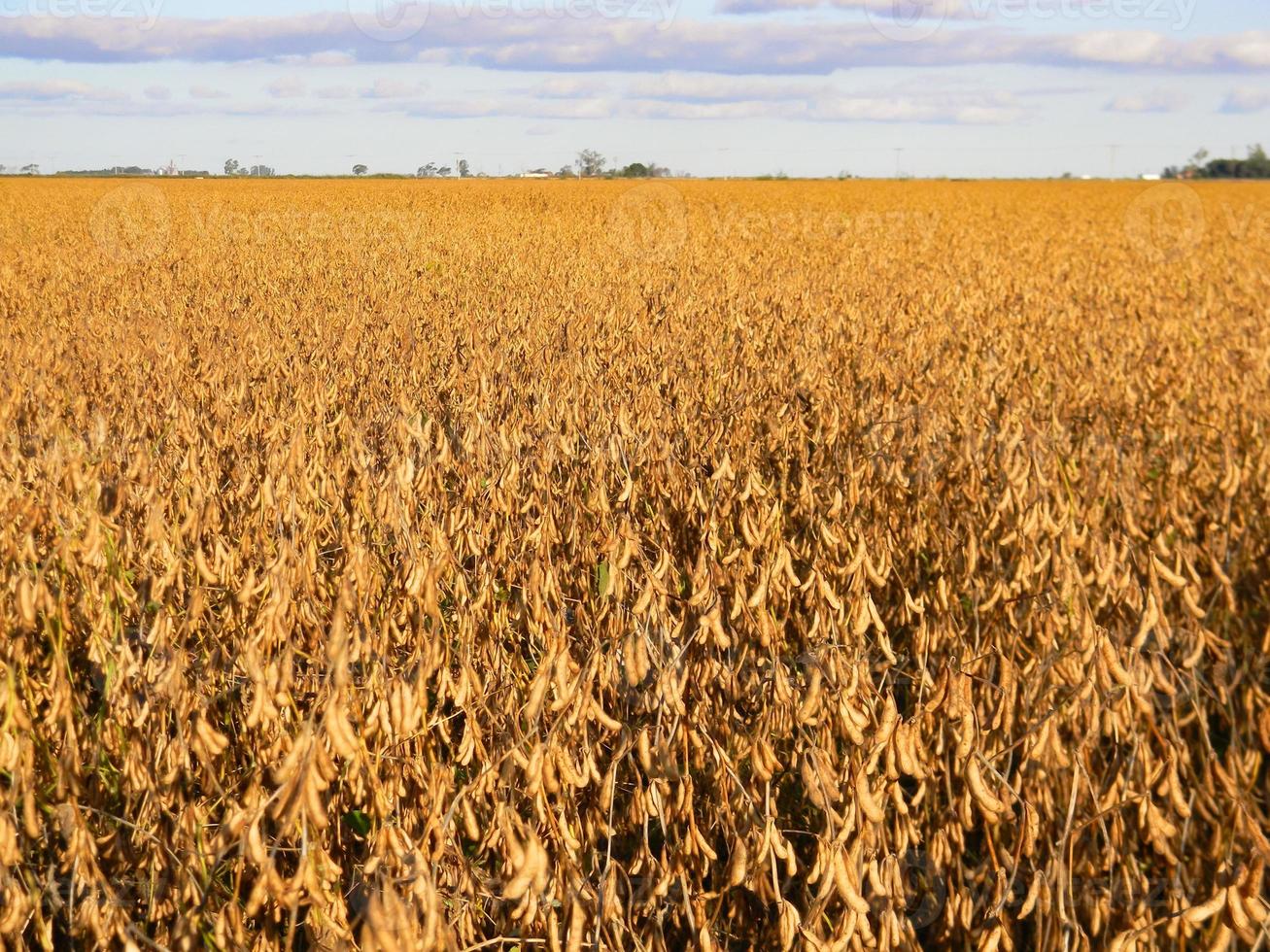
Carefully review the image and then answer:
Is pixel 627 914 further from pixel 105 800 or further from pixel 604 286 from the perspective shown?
pixel 604 286

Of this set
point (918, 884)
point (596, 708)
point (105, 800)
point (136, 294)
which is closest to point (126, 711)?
point (105, 800)

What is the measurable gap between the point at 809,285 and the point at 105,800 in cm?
720

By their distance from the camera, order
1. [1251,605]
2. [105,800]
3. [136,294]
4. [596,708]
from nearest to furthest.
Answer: [596,708]
[105,800]
[1251,605]
[136,294]

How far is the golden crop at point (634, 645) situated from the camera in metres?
1.27

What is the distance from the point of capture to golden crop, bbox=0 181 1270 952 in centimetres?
127

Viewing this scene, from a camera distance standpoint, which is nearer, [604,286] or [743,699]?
[743,699]

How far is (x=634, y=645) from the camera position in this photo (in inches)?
59.5

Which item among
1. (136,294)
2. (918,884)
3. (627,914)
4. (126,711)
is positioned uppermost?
(136,294)

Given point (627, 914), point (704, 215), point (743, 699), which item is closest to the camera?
point (627, 914)

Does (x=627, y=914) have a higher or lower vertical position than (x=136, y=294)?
lower

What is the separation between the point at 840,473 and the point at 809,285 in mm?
5482

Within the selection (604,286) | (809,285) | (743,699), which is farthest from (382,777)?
(809,285)

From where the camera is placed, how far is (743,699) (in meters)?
1.98

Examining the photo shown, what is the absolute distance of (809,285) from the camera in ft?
27.3
